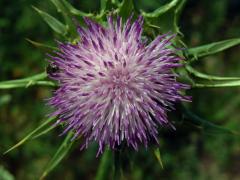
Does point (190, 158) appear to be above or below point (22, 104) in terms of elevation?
below

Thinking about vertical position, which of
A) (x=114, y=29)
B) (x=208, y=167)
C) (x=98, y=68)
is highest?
(x=114, y=29)

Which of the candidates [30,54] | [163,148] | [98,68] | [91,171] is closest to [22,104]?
[30,54]

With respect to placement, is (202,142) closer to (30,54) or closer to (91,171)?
(91,171)

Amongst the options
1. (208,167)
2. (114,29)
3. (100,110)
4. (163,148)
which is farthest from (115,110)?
(208,167)

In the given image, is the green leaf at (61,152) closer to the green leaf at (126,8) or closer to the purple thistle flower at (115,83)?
the purple thistle flower at (115,83)

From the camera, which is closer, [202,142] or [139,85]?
[139,85]

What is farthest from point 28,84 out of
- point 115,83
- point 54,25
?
point 115,83

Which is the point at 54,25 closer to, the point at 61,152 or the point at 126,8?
the point at 126,8

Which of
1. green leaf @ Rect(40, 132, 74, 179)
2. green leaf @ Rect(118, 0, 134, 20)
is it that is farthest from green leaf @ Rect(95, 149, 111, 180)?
green leaf @ Rect(118, 0, 134, 20)
